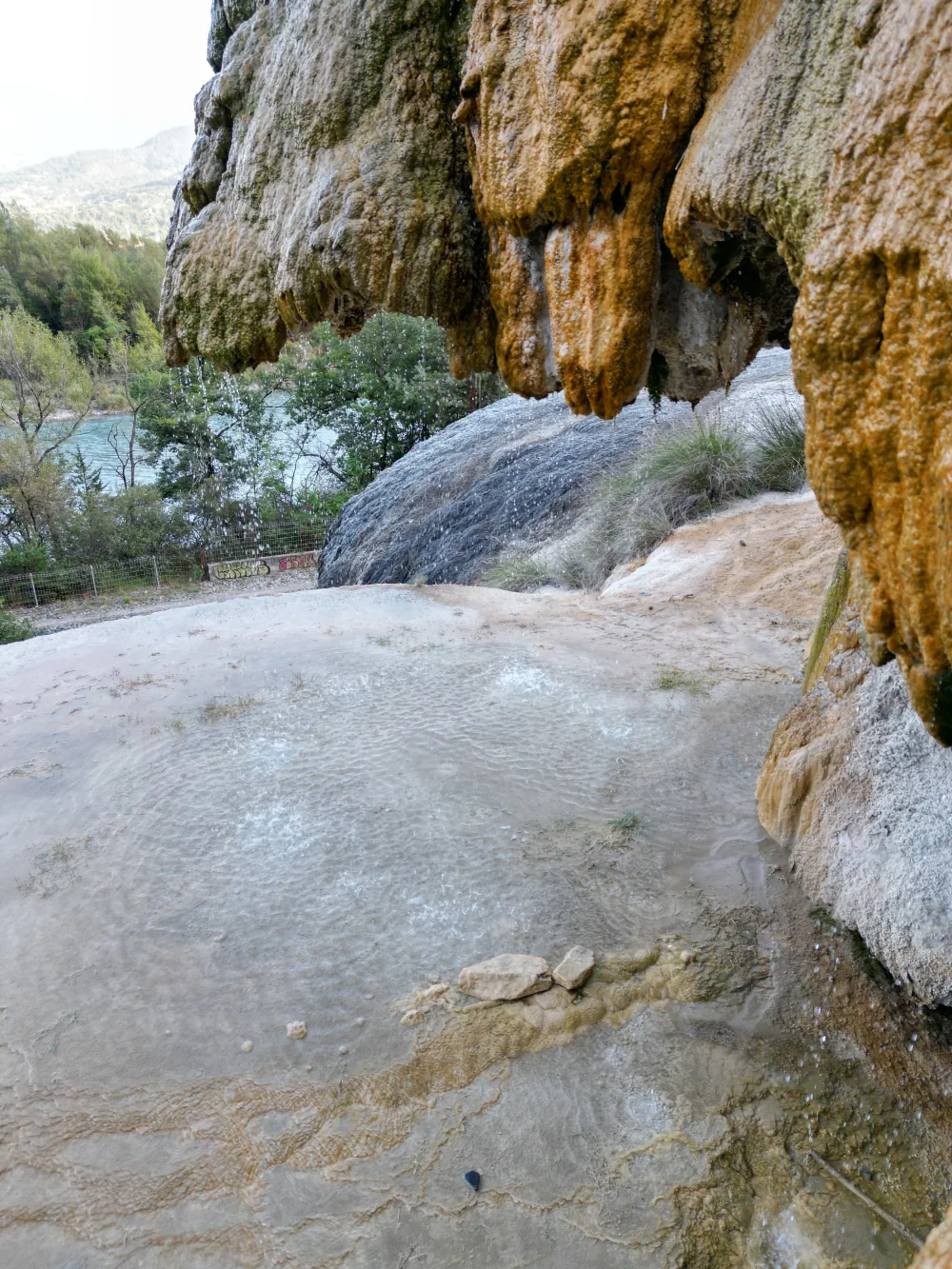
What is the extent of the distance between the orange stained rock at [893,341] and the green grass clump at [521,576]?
7358mm

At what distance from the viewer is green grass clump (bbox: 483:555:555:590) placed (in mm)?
9086

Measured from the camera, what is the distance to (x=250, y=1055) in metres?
2.94

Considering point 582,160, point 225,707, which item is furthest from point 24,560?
point 582,160

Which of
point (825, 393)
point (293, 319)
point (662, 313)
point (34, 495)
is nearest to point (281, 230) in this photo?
point (293, 319)

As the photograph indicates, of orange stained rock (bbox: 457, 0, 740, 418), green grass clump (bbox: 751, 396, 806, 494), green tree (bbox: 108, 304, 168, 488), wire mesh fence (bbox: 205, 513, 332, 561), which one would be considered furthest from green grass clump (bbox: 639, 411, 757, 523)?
green tree (bbox: 108, 304, 168, 488)

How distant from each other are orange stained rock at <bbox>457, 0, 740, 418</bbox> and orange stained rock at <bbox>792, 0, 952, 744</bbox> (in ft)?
2.41

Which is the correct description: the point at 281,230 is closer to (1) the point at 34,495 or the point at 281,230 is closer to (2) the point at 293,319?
(2) the point at 293,319

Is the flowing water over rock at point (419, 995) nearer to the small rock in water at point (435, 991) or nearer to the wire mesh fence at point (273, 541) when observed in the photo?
the small rock in water at point (435, 991)

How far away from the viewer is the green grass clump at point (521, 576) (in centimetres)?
909

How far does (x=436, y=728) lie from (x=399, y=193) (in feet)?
9.07

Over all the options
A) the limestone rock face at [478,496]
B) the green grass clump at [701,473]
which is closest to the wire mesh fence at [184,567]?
the limestone rock face at [478,496]

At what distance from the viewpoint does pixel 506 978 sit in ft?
10.2

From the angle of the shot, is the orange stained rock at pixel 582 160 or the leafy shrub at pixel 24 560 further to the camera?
the leafy shrub at pixel 24 560

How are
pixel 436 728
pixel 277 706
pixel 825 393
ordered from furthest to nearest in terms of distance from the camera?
pixel 277 706, pixel 436 728, pixel 825 393
